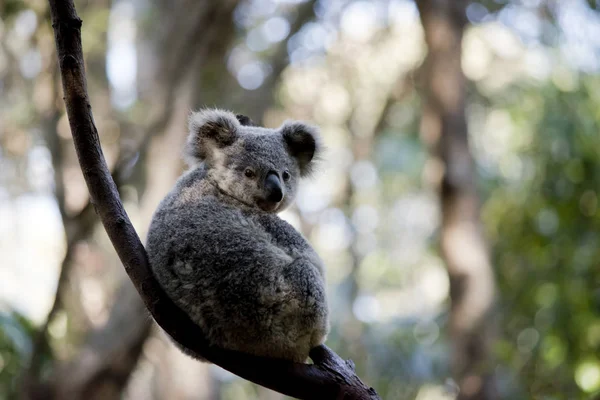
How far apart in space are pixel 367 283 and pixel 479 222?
11.9 meters

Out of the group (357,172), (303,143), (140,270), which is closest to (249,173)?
(303,143)

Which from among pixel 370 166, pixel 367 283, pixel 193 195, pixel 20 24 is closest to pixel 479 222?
pixel 193 195

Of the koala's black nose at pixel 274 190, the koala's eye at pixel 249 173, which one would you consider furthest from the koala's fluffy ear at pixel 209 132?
the koala's black nose at pixel 274 190

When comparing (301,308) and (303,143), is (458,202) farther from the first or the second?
(301,308)

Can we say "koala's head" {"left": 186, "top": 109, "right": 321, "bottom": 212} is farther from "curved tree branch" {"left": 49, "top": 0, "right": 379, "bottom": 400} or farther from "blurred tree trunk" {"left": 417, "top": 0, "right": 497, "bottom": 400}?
"blurred tree trunk" {"left": 417, "top": 0, "right": 497, "bottom": 400}

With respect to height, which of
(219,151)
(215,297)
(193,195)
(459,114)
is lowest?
(215,297)

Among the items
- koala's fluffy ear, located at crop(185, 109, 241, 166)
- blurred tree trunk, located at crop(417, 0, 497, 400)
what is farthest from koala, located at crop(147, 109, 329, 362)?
blurred tree trunk, located at crop(417, 0, 497, 400)

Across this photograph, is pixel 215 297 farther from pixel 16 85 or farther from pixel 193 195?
pixel 16 85

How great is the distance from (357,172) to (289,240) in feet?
38.3

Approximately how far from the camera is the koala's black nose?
2.78 meters

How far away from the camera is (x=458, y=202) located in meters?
6.94

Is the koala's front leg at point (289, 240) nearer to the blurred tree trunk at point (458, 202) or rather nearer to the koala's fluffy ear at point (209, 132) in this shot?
the koala's fluffy ear at point (209, 132)

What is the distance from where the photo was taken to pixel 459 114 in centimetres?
736

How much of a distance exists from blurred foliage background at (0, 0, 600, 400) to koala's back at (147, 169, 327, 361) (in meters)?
1.11
